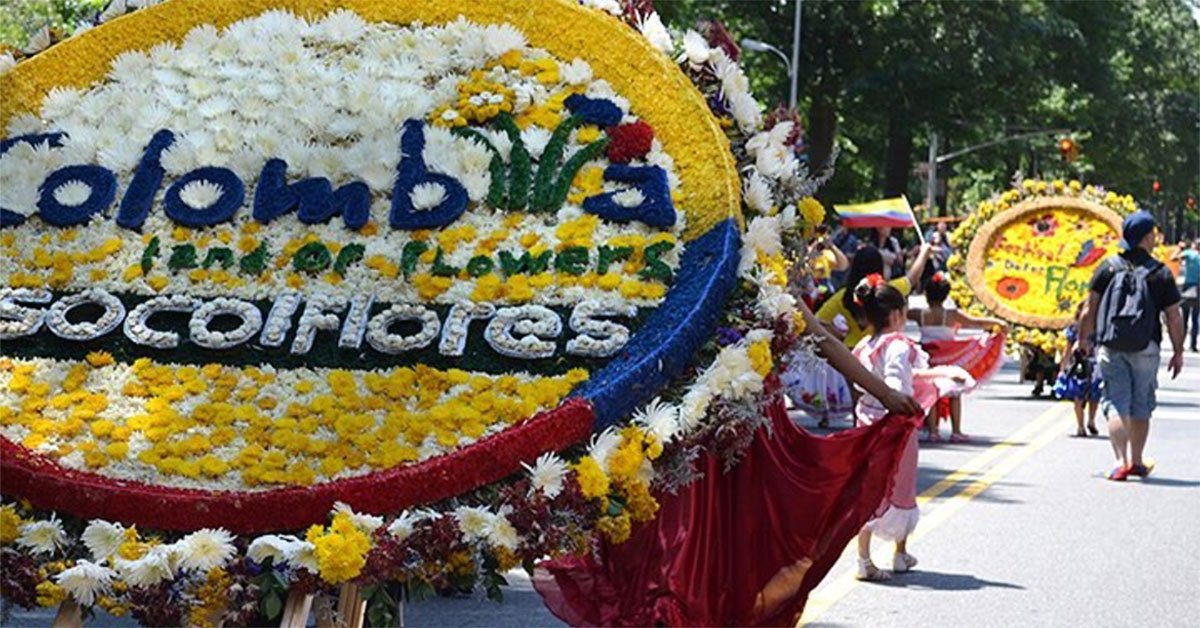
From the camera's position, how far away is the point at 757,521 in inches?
290

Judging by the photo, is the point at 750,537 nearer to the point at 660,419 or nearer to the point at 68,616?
the point at 660,419

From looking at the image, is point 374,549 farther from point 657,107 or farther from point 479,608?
point 479,608

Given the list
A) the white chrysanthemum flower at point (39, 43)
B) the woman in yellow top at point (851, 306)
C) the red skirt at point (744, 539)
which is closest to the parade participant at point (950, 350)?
the woman in yellow top at point (851, 306)

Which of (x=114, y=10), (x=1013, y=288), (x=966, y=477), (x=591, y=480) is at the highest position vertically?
(x=114, y=10)

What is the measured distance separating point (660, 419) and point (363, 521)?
875mm

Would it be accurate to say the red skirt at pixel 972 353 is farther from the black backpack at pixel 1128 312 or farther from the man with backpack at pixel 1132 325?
the black backpack at pixel 1128 312

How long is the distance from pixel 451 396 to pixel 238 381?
611 mm

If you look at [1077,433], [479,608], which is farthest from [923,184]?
[479,608]

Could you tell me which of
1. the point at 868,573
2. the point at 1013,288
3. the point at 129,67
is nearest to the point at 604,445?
the point at 129,67

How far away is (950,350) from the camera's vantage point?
16797 mm

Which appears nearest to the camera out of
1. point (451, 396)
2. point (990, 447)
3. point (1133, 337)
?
point (451, 396)

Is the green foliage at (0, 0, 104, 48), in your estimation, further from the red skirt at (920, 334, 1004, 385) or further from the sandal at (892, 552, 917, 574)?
the sandal at (892, 552, 917, 574)

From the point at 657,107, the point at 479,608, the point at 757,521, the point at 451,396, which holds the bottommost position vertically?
the point at 479,608

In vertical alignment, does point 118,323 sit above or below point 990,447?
above
